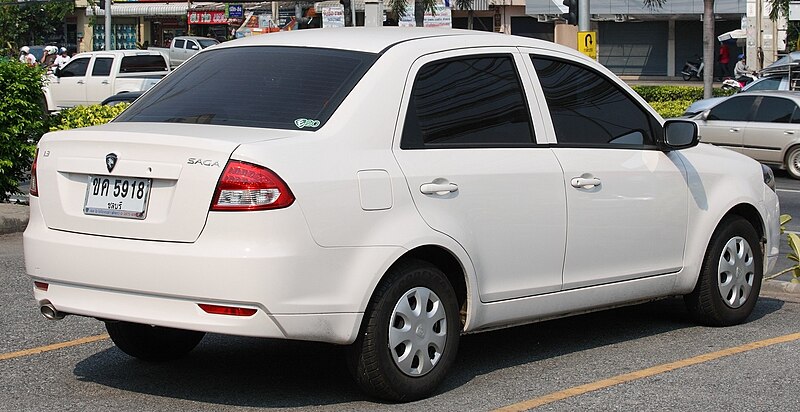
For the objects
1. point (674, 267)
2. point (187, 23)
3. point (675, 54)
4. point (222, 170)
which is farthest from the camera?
point (187, 23)

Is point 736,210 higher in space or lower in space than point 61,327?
higher

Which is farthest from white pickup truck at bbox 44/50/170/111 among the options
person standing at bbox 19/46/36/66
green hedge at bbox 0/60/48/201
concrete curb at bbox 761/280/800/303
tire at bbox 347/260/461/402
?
tire at bbox 347/260/461/402

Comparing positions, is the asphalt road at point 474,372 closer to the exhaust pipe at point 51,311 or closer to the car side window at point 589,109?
the exhaust pipe at point 51,311

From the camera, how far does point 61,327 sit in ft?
25.4

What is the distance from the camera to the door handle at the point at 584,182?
22.2 ft

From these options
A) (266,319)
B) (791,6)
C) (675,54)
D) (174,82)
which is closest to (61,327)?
(174,82)

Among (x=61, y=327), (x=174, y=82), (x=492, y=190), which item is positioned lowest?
(x=61, y=327)

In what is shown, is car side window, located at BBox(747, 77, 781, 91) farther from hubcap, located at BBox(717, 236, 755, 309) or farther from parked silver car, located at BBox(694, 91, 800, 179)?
hubcap, located at BBox(717, 236, 755, 309)

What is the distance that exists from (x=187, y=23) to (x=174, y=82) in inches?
2397

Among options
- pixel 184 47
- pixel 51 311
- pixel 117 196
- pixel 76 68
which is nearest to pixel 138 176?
pixel 117 196

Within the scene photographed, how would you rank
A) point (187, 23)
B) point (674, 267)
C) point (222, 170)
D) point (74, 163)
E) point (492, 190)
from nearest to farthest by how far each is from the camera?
point (222, 170) < point (74, 163) < point (492, 190) < point (674, 267) < point (187, 23)

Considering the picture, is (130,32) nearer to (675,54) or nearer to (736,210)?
(675,54)

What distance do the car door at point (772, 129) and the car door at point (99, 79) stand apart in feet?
58.5

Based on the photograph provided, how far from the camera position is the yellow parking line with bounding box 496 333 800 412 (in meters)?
6.03
